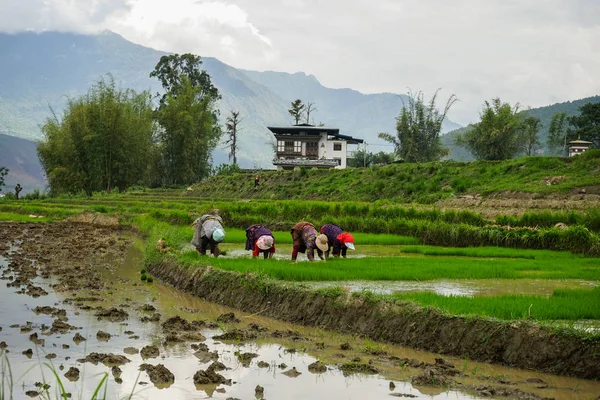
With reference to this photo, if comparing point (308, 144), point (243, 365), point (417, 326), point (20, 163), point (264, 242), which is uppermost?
point (20, 163)

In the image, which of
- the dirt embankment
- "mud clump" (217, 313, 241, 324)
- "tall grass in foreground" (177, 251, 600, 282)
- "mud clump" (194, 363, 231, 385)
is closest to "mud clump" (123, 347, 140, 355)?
"mud clump" (194, 363, 231, 385)

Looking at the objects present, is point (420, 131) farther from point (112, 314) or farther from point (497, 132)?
point (112, 314)

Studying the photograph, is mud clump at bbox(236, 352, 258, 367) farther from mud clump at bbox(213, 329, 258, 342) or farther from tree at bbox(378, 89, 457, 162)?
tree at bbox(378, 89, 457, 162)

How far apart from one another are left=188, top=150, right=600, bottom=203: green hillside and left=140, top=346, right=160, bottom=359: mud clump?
19415 mm

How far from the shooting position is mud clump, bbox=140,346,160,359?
22.3 feet

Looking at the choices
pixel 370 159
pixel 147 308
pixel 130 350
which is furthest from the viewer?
pixel 370 159

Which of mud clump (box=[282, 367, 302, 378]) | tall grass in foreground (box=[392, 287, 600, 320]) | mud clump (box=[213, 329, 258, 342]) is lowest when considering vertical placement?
mud clump (box=[282, 367, 302, 378])

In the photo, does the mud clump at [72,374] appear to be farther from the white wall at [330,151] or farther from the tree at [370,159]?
the tree at [370,159]

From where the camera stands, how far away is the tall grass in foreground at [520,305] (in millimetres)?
7430

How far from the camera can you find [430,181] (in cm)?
3083

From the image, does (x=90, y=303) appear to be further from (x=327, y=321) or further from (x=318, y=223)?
(x=318, y=223)

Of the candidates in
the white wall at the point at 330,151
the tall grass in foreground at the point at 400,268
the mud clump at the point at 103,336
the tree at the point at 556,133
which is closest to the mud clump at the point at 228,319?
the tall grass in foreground at the point at 400,268

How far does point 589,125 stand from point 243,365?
61.2 m

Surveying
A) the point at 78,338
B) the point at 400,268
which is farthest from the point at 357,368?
the point at 400,268
